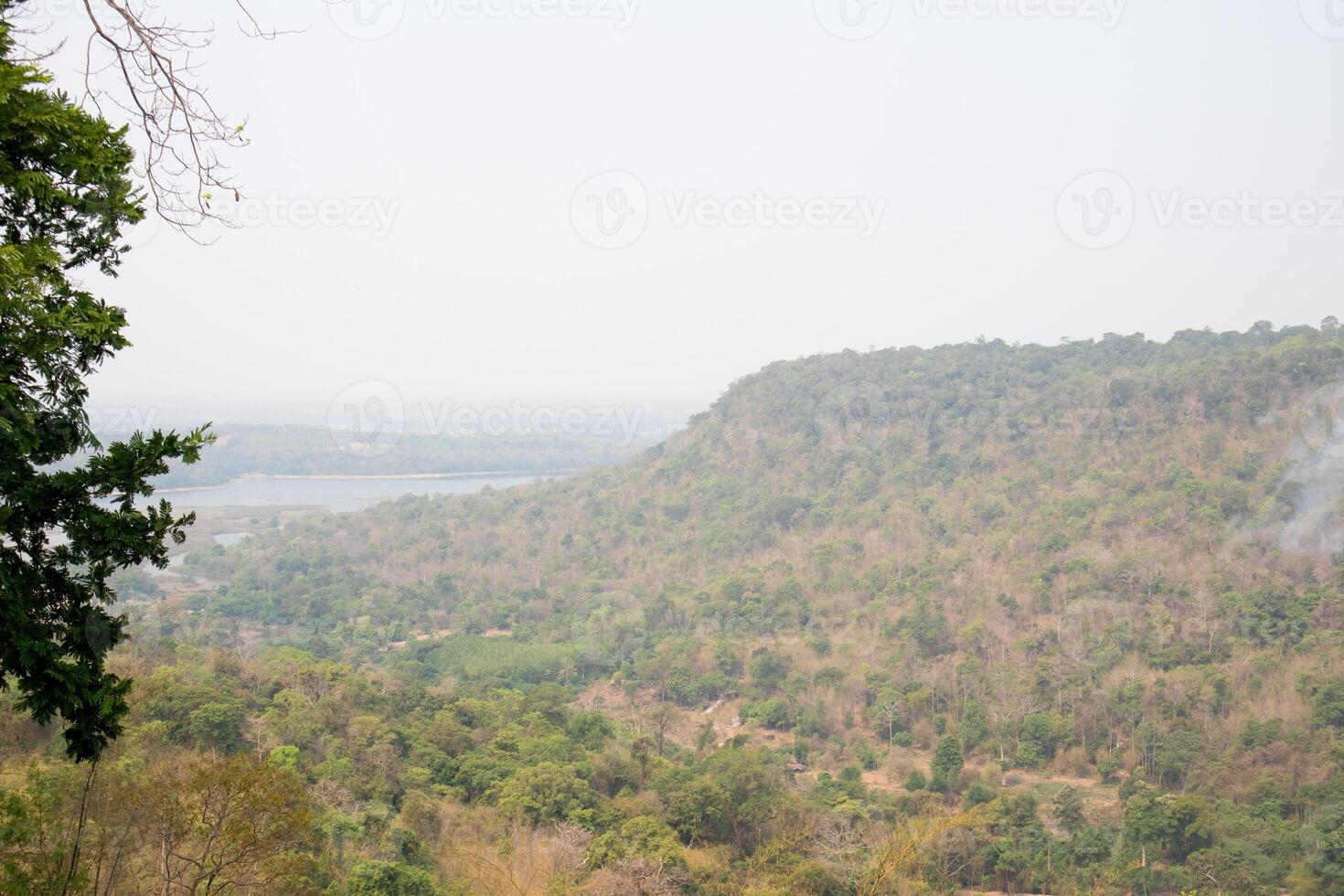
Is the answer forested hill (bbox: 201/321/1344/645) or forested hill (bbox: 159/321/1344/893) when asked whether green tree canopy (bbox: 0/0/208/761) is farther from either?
forested hill (bbox: 201/321/1344/645)

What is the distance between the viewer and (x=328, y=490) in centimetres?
5272

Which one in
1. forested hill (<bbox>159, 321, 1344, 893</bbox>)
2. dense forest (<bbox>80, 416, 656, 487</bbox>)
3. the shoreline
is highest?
dense forest (<bbox>80, 416, 656, 487</bbox>)

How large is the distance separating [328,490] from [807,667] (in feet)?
130

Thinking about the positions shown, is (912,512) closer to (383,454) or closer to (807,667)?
(807,667)

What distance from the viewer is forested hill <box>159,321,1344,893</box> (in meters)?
12.5

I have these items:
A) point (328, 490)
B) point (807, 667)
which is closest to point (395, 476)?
point (328, 490)

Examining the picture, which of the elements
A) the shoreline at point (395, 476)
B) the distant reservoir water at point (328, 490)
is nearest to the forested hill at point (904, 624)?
the distant reservoir water at point (328, 490)

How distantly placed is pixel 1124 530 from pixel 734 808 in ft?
53.7

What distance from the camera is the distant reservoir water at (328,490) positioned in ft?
152

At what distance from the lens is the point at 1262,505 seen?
22406 mm

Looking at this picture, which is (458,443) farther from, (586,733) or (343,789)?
(343,789)

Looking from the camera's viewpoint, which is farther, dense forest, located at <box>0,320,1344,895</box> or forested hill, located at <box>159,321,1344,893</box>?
forested hill, located at <box>159,321,1344,893</box>

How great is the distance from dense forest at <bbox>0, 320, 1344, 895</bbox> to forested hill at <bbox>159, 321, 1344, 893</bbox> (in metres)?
0.10

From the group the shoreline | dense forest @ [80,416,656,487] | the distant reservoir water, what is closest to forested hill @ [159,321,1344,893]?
the distant reservoir water
